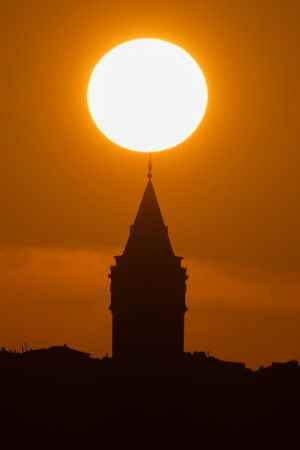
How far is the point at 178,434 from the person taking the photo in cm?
7306

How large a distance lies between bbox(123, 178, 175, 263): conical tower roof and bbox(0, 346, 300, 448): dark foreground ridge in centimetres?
538

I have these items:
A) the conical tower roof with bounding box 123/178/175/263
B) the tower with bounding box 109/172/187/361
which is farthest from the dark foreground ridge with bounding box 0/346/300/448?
the conical tower roof with bounding box 123/178/175/263

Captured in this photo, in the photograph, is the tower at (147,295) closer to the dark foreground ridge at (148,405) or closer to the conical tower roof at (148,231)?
the conical tower roof at (148,231)

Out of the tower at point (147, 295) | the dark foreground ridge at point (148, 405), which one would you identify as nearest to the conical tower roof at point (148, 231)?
the tower at point (147, 295)

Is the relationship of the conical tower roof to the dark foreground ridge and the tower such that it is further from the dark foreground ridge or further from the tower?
the dark foreground ridge

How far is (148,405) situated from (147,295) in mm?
5697

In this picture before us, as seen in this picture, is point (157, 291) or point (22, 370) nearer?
point (157, 291)

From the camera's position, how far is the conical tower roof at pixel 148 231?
71.9m

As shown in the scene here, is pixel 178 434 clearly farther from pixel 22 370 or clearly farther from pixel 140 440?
pixel 22 370

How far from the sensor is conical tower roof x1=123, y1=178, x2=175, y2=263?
71.9 m

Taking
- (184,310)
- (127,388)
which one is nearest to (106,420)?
(127,388)

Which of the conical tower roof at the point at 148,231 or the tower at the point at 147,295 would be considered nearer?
the conical tower roof at the point at 148,231

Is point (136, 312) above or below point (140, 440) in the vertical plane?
above

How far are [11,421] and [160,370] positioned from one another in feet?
26.3
